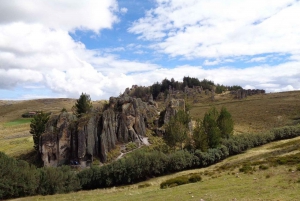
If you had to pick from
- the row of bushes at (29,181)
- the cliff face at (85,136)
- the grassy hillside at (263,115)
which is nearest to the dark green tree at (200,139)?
the cliff face at (85,136)

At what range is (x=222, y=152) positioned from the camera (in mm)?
78688

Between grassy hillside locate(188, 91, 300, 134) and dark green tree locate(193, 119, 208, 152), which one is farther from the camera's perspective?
grassy hillside locate(188, 91, 300, 134)

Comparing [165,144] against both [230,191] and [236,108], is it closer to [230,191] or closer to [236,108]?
[230,191]

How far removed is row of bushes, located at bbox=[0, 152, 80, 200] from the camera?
2060 inches

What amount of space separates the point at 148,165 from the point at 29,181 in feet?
87.3

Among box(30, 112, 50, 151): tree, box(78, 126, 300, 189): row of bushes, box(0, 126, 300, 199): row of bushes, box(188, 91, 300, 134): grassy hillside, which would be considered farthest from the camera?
box(188, 91, 300, 134): grassy hillside

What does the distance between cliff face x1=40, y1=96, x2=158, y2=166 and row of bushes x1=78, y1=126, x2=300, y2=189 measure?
556 inches

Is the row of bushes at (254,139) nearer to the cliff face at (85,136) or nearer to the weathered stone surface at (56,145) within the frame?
the cliff face at (85,136)

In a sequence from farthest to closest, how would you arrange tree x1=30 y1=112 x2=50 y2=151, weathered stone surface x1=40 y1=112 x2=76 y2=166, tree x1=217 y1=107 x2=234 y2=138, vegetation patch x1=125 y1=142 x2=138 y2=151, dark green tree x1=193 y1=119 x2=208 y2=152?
tree x1=30 y1=112 x2=50 y2=151
tree x1=217 y1=107 x2=234 y2=138
vegetation patch x1=125 y1=142 x2=138 y2=151
weathered stone surface x1=40 y1=112 x2=76 y2=166
dark green tree x1=193 y1=119 x2=208 y2=152

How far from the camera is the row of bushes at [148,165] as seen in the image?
62531 mm

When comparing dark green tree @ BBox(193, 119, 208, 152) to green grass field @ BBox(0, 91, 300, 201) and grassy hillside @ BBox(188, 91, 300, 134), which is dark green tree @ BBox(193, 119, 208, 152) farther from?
grassy hillside @ BBox(188, 91, 300, 134)

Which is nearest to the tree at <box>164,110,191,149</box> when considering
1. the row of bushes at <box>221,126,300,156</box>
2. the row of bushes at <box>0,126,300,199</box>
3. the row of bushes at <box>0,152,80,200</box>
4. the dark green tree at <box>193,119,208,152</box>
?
the dark green tree at <box>193,119,208,152</box>

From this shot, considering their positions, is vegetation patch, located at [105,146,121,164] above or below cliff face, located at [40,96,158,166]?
below

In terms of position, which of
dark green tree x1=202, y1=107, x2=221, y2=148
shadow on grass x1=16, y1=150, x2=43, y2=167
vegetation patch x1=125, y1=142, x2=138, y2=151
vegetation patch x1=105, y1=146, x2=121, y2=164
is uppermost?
dark green tree x1=202, y1=107, x2=221, y2=148
